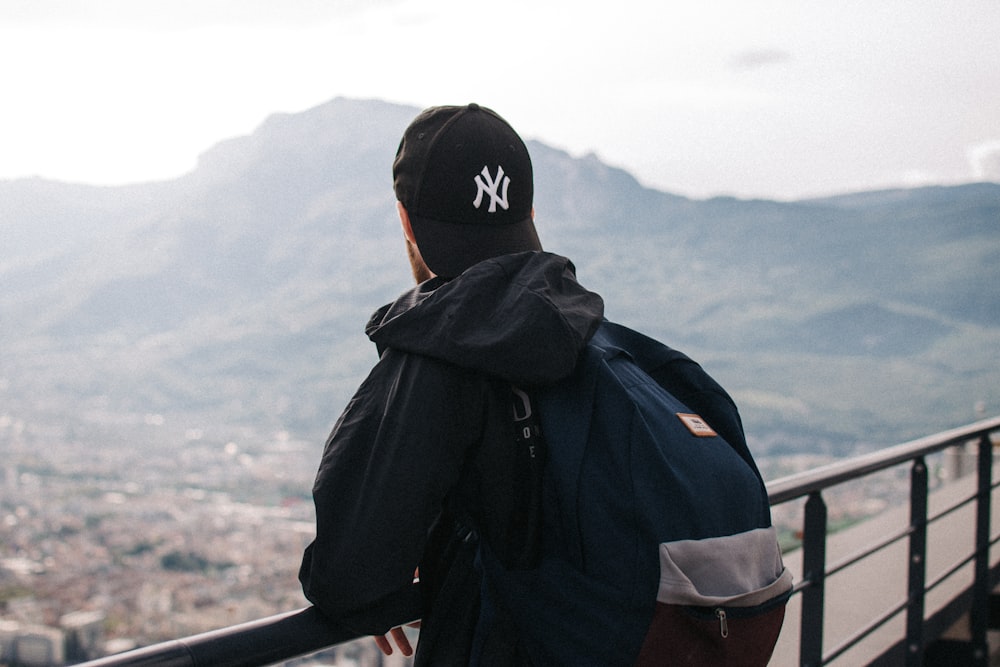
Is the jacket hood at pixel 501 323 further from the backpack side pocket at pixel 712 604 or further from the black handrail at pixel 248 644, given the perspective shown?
the black handrail at pixel 248 644

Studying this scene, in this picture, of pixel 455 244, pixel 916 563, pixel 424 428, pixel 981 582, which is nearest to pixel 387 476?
pixel 424 428

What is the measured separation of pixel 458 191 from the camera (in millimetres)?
1121

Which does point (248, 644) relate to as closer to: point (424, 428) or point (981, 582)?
point (424, 428)

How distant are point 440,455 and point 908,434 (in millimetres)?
56617

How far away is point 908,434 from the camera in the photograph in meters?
52.8

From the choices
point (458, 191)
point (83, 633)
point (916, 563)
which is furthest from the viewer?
Answer: point (83, 633)

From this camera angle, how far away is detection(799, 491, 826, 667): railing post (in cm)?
210

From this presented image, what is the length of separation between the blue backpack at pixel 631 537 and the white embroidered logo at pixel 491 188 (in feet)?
0.71

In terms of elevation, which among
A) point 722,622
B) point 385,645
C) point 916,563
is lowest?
point 916,563

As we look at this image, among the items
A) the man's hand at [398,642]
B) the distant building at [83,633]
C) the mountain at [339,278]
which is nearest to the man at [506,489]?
the man's hand at [398,642]

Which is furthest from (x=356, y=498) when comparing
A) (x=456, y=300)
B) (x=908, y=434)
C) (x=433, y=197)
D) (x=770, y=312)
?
(x=770, y=312)

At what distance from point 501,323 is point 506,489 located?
0.56 feet

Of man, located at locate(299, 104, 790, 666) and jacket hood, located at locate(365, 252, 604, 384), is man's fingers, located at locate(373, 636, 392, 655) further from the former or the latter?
jacket hood, located at locate(365, 252, 604, 384)

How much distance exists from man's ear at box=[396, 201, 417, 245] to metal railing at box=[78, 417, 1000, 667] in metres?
0.45
